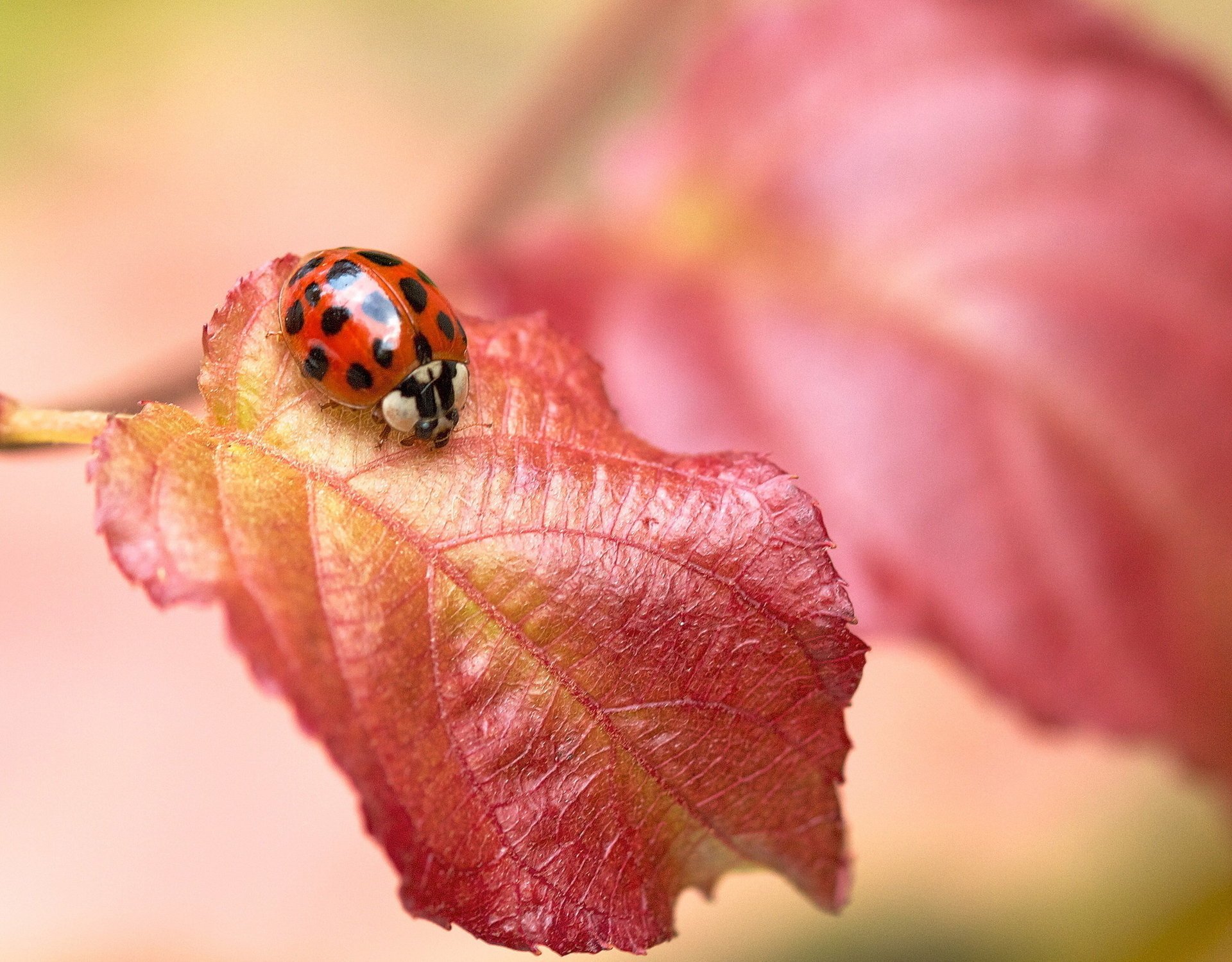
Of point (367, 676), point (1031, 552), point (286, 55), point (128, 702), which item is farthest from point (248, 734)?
point (286, 55)

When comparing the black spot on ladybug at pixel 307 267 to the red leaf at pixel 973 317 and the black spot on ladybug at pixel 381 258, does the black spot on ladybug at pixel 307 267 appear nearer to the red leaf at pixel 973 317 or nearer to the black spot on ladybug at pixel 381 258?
the black spot on ladybug at pixel 381 258

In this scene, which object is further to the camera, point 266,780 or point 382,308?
point 266,780

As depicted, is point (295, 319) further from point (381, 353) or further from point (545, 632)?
point (545, 632)

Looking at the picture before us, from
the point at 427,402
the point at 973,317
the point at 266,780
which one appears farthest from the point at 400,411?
the point at 266,780

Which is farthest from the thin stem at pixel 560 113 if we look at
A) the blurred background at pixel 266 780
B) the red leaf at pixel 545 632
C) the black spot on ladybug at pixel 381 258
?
the red leaf at pixel 545 632

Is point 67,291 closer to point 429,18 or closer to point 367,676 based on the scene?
point 429,18
